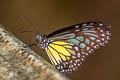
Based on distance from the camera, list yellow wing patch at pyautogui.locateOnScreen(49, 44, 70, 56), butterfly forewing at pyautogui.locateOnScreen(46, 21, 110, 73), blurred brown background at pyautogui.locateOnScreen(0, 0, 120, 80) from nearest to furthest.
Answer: butterfly forewing at pyautogui.locateOnScreen(46, 21, 110, 73) < yellow wing patch at pyautogui.locateOnScreen(49, 44, 70, 56) < blurred brown background at pyautogui.locateOnScreen(0, 0, 120, 80)

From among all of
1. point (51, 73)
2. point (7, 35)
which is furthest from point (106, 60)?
point (51, 73)

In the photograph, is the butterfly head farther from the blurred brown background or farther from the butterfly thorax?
the blurred brown background

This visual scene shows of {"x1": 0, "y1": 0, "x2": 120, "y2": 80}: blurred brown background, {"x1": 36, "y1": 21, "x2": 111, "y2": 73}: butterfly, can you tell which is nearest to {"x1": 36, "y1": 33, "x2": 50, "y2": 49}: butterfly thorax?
{"x1": 36, "y1": 21, "x2": 111, "y2": 73}: butterfly

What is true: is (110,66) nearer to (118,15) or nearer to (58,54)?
(118,15)

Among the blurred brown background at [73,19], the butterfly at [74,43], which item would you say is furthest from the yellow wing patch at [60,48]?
the blurred brown background at [73,19]

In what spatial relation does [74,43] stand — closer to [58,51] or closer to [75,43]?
[75,43]

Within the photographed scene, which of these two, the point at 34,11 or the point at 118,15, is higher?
the point at 34,11

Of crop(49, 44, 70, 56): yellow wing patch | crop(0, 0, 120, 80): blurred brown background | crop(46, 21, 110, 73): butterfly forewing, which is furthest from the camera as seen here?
crop(0, 0, 120, 80): blurred brown background

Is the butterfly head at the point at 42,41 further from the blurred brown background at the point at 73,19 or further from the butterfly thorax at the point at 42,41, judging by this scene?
the blurred brown background at the point at 73,19
